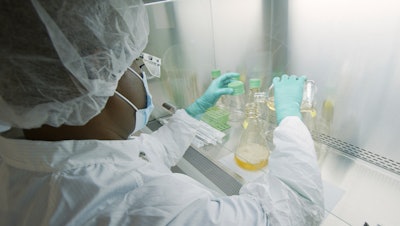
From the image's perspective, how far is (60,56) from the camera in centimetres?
45

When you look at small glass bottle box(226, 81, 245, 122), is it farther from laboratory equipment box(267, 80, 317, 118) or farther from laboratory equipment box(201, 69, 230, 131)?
laboratory equipment box(267, 80, 317, 118)

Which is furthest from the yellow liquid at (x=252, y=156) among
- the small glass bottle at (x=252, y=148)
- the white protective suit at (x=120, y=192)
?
the white protective suit at (x=120, y=192)

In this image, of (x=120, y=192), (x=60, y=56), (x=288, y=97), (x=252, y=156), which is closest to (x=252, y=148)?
(x=252, y=156)

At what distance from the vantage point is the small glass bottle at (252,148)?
3.22 ft

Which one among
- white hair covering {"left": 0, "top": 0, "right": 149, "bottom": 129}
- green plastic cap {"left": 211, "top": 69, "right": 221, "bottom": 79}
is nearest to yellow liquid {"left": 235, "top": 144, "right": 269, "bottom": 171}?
green plastic cap {"left": 211, "top": 69, "right": 221, "bottom": 79}

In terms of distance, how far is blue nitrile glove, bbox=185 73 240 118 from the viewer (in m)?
1.12

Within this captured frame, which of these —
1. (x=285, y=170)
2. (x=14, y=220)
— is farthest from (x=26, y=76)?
(x=285, y=170)

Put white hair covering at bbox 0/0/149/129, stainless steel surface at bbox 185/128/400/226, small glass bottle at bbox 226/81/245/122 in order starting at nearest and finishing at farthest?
white hair covering at bbox 0/0/149/129, stainless steel surface at bbox 185/128/400/226, small glass bottle at bbox 226/81/245/122

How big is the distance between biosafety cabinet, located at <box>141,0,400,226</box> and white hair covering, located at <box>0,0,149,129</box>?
1.82ft

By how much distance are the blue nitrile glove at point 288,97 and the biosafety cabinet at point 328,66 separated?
174mm

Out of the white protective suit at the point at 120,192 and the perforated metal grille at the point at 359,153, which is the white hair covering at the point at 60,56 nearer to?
the white protective suit at the point at 120,192

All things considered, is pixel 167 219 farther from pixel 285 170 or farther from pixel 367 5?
pixel 367 5

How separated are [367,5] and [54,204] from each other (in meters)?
1.03

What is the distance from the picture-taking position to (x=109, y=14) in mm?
518
